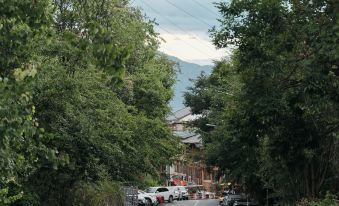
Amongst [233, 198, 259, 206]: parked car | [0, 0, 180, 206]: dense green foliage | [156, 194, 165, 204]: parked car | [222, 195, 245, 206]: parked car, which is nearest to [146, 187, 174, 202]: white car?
[156, 194, 165, 204]: parked car

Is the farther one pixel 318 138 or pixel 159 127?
pixel 159 127

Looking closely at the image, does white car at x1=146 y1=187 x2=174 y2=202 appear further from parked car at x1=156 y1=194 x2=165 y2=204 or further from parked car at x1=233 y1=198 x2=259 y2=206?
parked car at x1=233 y1=198 x2=259 y2=206

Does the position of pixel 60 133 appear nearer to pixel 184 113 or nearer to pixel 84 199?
pixel 84 199

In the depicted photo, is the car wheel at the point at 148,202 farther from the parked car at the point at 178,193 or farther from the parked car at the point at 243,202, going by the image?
the parked car at the point at 178,193

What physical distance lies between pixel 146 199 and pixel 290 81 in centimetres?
3928

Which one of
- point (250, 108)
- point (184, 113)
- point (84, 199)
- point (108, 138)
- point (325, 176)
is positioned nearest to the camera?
point (250, 108)

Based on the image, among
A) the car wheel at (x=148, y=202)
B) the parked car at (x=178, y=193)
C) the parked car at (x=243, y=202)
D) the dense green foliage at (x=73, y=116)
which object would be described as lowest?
the car wheel at (x=148, y=202)

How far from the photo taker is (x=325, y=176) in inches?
1069

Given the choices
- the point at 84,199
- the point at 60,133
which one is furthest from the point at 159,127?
the point at 60,133

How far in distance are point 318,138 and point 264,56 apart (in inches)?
239

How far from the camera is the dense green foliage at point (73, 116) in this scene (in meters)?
8.52

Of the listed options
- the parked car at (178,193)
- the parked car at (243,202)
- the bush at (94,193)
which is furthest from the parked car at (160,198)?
the bush at (94,193)

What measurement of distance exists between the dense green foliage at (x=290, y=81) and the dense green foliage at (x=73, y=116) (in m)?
4.54

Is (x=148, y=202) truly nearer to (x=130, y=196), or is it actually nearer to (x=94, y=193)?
(x=130, y=196)
